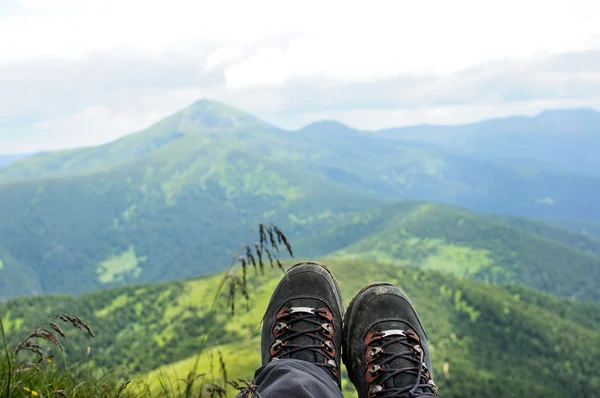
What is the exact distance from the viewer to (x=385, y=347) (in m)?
4.22

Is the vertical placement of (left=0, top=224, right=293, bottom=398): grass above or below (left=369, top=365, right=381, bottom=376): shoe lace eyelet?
above

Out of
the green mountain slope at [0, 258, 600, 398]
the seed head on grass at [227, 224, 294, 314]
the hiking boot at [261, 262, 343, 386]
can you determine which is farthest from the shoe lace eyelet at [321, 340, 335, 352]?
the green mountain slope at [0, 258, 600, 398]

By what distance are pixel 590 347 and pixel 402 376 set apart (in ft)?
375

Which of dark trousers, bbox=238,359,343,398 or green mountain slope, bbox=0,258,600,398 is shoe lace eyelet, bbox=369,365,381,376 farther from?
green mountain slope, bbox=0,258,600,398

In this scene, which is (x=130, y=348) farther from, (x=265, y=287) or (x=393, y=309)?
(x=393, y=309)

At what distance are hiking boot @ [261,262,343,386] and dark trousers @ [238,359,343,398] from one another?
516mm

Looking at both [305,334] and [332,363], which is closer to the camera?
[332,363]

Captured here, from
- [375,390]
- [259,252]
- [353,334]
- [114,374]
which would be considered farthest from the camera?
[353,334]

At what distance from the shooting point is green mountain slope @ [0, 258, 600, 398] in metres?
82.7

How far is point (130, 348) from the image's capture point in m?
97.8

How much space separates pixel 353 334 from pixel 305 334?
668mm

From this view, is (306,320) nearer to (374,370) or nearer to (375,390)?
(374,370)

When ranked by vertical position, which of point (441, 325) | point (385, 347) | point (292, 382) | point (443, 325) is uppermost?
point (292, 382)

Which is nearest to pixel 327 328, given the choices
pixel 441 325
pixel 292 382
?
pixel 292 382
